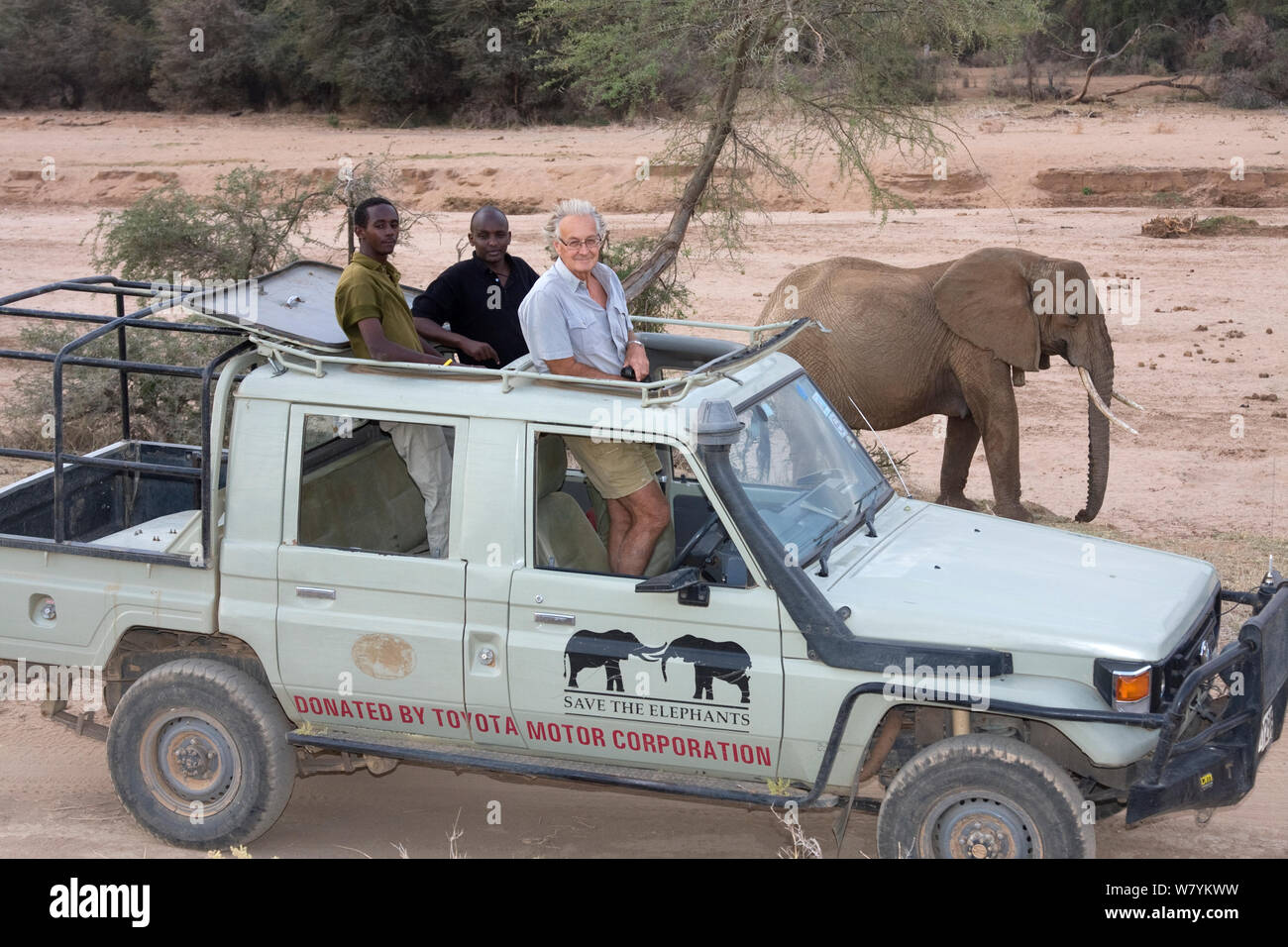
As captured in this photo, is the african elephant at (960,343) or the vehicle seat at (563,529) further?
the african elephant at (960,343)

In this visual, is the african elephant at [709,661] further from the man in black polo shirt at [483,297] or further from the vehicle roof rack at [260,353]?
the man in black polo shirt at [483,297]

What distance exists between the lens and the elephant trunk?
10125 millimetres

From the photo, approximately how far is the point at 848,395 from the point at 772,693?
646cm

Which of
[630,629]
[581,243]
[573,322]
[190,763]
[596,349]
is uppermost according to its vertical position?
[581,243]

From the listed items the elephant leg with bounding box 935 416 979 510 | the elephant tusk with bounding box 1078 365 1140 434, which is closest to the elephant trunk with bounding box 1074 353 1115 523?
the elephant tusk with bounding box 1078 365 1140 434

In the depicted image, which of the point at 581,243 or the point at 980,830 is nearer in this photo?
the point at 980,830

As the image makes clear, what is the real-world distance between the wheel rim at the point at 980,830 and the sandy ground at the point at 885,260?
2.88 ft

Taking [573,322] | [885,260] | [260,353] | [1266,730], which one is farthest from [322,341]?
[885,260]

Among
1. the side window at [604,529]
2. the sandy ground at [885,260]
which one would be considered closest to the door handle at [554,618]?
the side window at [604,529]

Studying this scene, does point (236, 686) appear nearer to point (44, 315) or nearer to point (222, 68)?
point (44, 315)

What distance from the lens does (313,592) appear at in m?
5.38

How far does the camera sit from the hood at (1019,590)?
190 inches

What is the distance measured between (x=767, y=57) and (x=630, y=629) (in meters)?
7.36

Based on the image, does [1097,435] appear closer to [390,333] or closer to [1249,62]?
[390,333]
